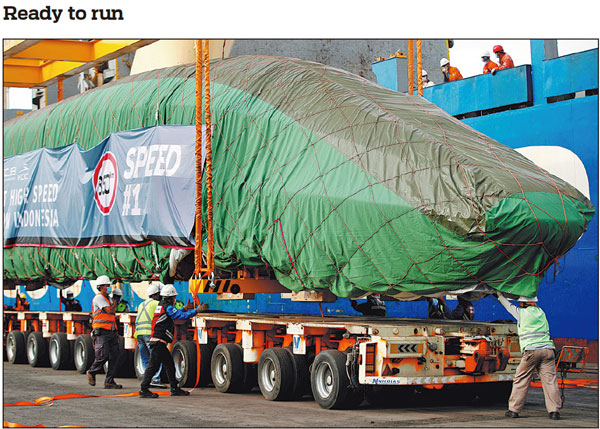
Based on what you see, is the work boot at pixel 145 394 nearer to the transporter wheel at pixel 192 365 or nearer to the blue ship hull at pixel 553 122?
the transporter wheel at pixel 192 365

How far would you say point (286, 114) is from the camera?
14.3 m

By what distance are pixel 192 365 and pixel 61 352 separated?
5.46 metres

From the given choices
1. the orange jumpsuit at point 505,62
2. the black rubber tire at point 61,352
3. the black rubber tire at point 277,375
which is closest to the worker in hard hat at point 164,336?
the black rubber tire at point 277,375

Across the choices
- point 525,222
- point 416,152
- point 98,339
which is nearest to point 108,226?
point 98,339

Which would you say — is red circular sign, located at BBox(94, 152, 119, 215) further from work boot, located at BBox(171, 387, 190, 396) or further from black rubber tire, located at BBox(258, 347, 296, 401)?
black rubber tire, located at BBox(258, 347, 296, 401)

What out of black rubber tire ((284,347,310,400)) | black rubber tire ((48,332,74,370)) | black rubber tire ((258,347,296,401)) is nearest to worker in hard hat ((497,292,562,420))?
black rubber tire ((284,347,310,400))

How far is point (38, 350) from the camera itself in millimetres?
21047

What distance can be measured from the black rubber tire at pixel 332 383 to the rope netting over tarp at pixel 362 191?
1.05 metres

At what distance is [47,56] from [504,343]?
54.8 ft

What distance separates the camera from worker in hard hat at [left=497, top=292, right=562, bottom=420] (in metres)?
11.7

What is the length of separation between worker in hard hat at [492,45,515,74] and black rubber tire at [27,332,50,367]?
1163cm

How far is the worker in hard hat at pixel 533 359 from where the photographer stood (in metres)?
11.7

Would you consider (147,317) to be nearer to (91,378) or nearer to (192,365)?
(192,365)

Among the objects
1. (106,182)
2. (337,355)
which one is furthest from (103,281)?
(337,355)
